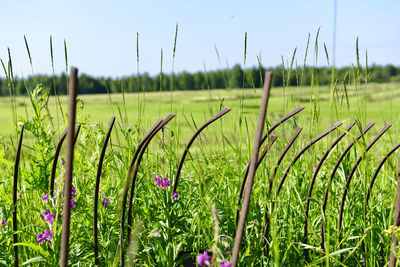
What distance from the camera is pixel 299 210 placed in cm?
178

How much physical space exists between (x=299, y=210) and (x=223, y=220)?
42cm

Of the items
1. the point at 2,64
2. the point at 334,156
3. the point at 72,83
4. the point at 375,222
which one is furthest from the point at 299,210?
the point at 2,64

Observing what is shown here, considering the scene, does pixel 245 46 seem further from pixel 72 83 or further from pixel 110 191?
pixel 72 83

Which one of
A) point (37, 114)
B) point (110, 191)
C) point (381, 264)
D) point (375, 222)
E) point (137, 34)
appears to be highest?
point (137, 34)

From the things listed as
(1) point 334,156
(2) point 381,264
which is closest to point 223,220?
(2) point 381,264

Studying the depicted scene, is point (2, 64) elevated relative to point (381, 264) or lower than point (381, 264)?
elevated

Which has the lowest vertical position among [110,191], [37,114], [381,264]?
[381,264]

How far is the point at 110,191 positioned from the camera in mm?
1679

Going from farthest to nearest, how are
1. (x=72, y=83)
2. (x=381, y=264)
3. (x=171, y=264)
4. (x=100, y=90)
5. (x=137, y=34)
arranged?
(x=100, y=90), (x=137, y=34), (x=381, y=264), (x=171, y=264), (x=72, y=83)

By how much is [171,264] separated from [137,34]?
114 centimetres

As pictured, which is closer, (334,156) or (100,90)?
(334,156)

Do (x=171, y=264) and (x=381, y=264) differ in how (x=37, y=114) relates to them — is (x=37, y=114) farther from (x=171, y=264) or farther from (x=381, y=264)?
(x=381, y=264)

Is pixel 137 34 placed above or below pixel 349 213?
above

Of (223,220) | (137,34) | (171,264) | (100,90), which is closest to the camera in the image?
(171,264)
